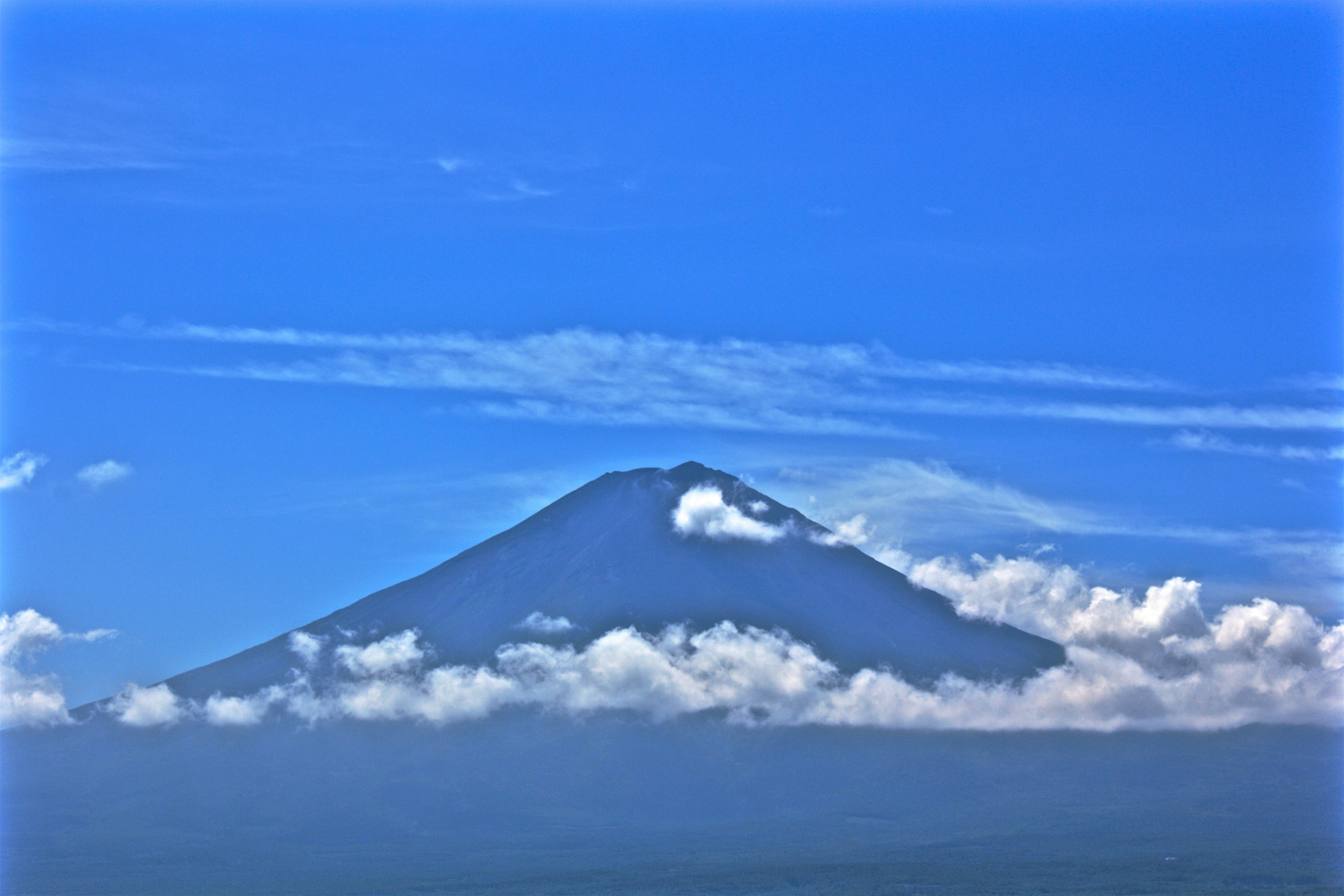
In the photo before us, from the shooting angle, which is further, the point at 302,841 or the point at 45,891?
the point at 302,841

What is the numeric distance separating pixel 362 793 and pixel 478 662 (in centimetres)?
2075

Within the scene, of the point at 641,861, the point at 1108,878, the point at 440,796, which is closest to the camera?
the point at 1108,878

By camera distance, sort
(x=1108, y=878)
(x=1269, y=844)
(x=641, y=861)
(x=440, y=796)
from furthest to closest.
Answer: (x=440, y=796), (x=1269, y=844), (x=641, y=861), (x=1108, y=878)

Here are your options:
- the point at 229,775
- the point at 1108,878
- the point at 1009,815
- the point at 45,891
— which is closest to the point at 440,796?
the point at 229,775

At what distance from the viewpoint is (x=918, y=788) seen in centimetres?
19288

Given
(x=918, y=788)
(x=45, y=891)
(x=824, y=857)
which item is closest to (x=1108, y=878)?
(x=824, y=857)

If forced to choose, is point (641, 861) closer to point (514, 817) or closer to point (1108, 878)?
point (514, 817)

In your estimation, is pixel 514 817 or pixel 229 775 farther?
pixel 229 775

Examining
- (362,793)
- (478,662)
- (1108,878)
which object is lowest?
(1108,878)

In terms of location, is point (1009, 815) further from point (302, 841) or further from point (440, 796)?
point (302, 841)

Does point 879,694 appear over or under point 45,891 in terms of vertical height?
over

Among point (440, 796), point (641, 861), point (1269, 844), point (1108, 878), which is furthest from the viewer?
point (440, 796)

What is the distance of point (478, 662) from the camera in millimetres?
194125

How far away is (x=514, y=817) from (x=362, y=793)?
21.3 metres
